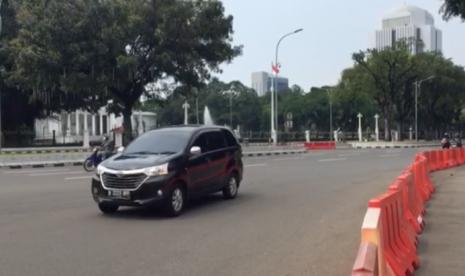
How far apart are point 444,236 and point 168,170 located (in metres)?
4.86

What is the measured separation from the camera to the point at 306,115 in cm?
10725

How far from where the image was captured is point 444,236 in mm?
9703

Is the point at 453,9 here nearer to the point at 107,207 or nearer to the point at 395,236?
the point at 107,207

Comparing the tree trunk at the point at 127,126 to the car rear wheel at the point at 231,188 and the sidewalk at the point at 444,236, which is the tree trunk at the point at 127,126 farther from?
the sidewalk at the point at 444,236

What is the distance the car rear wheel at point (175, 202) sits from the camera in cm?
1136

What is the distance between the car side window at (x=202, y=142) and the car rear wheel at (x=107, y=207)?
6.75ft

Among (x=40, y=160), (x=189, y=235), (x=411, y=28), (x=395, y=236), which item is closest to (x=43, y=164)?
(x=40, y=160)

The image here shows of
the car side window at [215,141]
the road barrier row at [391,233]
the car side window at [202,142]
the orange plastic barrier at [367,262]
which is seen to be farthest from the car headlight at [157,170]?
the orange plastic barrier at [367,262]

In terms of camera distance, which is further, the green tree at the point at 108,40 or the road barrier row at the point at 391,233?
the green tree at the point at 108,40

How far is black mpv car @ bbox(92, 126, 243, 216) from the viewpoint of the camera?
11.2 metres

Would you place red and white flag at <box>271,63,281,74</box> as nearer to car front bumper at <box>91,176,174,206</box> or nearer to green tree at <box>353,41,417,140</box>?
green tree at <box>353,41,417,140</box>

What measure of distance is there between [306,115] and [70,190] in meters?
92.7

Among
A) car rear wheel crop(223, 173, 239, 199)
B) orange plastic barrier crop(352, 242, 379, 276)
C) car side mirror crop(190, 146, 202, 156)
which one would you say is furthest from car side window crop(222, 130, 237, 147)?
orange plastic barrier crop(352, 242, 379, 276)

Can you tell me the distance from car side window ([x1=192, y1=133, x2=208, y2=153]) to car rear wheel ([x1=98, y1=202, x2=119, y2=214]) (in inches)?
81.0
